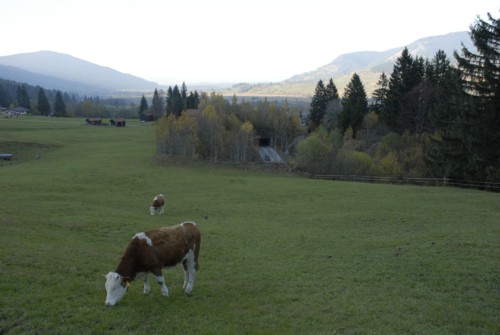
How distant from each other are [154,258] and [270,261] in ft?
23.6

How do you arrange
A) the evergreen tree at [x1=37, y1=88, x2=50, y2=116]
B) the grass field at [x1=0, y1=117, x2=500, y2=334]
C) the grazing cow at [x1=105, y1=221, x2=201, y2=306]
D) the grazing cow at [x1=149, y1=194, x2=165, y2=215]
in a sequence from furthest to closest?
the evergreen tree at [x1=37, y1=88, x2=50, y2=116]
the grazing cow at [x1=149, y1=194, x2=165, y2=215]
the grazing cow at [x1=105, y1=221, x2=201, y2=306]
the grass field at [x1=0, y1=117, x2=500, y2=334]

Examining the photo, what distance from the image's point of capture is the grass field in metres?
10.1

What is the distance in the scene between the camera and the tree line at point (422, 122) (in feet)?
114

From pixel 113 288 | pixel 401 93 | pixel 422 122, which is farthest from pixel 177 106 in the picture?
pixel 113 288

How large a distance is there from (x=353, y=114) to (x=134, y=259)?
222 feet

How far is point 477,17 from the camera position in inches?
1282

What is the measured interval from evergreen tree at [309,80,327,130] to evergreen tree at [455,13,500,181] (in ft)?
171

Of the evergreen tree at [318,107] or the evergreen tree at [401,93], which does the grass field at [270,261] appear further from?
the evergreen tree at [318,107]

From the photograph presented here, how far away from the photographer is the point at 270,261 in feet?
55.9

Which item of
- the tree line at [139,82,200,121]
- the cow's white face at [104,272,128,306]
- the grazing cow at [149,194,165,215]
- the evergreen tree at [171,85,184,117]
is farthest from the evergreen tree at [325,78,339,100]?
the cow's white face at [104,272,128,306]

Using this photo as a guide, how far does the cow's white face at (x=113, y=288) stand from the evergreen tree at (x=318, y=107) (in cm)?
8125

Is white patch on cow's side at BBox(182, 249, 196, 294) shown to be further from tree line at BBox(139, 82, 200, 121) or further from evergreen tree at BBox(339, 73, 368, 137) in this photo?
tree line at BBox(139, 82, 200, 121)

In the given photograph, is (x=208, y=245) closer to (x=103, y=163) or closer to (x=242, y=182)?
(x=242, y=182)

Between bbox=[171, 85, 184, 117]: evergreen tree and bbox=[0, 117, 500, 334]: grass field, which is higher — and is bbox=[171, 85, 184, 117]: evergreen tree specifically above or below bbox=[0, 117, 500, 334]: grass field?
above
